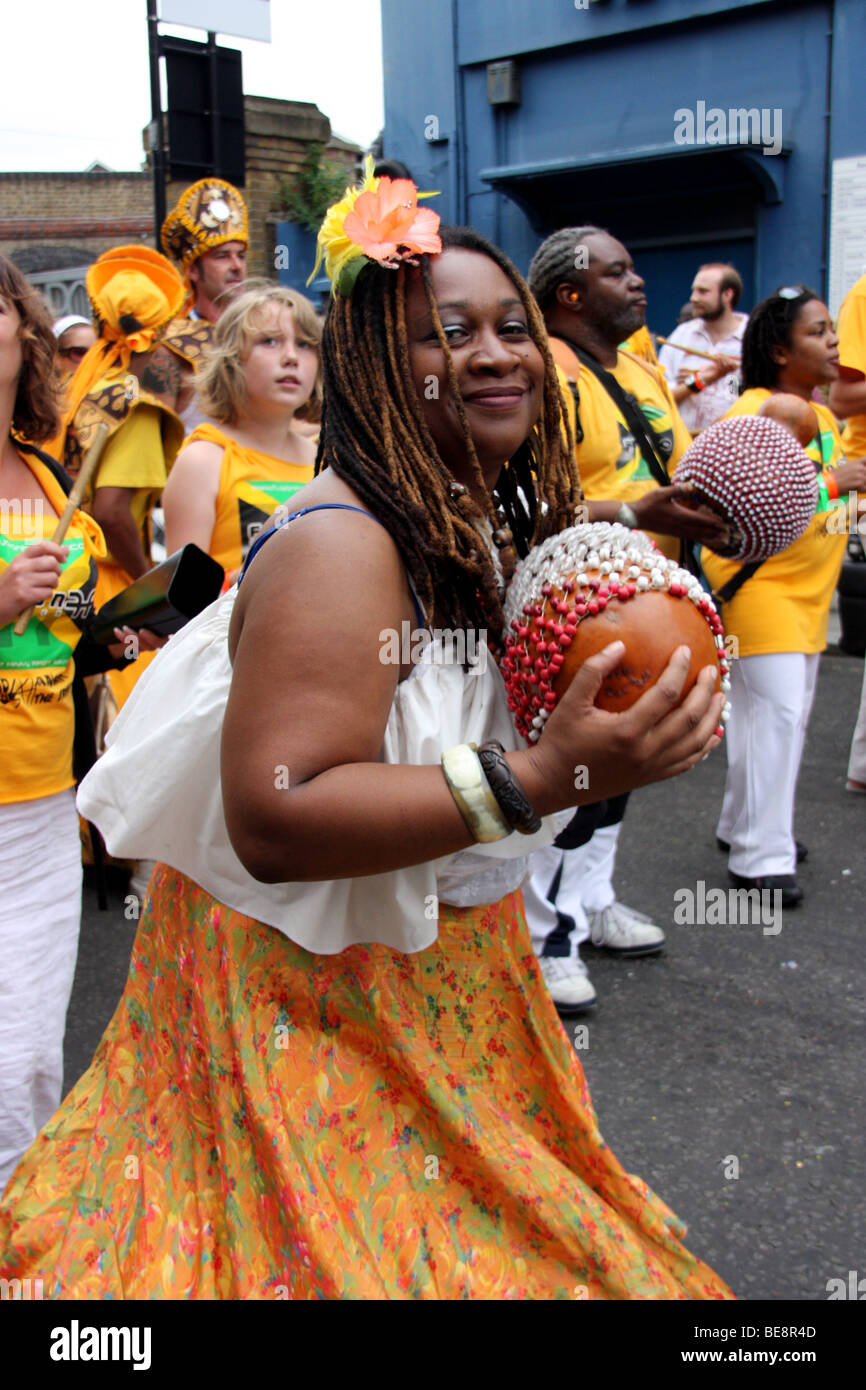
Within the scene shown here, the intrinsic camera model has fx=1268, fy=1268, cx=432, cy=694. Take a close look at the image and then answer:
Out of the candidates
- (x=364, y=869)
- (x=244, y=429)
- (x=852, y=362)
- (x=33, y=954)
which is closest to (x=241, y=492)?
(x=244, y=429)

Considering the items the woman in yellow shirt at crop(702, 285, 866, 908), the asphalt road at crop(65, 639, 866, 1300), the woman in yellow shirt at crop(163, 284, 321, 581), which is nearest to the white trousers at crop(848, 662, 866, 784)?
the asphalt road at crop(65, 639, 866, 1300)

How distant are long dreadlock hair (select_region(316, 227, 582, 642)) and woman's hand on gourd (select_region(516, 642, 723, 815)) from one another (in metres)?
0.26

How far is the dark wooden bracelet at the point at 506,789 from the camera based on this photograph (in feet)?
4.80

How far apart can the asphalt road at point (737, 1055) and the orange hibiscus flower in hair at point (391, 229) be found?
2.18 m

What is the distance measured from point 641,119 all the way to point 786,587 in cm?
823

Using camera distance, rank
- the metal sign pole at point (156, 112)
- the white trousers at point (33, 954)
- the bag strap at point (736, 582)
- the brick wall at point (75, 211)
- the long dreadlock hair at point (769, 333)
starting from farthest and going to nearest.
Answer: the brick wall at point (75, 211) < the metal sign pole at point (156, 112) < the long dreadlock hair at point (769, 333) < the bag strap at point (736, 582) < the white trousers at point (33, 954)

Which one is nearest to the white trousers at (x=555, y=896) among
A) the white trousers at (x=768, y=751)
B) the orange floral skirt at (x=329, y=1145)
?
the white trousers at (x=768, y=751)

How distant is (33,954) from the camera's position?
248 centimetres

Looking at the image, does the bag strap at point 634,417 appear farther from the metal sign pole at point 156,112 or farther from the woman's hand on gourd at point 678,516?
the metal sign pole at point 156,112

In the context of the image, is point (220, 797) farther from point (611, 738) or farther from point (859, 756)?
point (859, 756)

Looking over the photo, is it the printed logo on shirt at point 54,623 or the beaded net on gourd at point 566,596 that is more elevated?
the beaded net on gourd at point 566,596

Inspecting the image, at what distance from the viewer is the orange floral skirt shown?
1650 mm

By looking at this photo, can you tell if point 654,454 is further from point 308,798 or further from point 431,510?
point 308,798

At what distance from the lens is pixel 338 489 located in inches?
63.7
